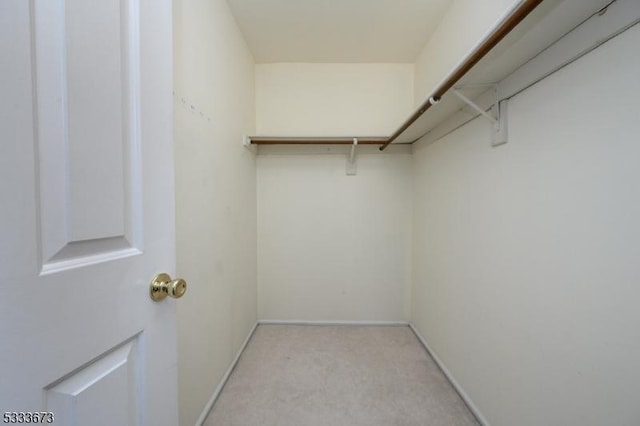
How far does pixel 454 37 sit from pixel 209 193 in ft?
6.27

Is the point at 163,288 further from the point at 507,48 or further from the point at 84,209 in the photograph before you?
the point at 507,48

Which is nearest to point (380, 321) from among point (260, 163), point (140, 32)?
point (260, 163)

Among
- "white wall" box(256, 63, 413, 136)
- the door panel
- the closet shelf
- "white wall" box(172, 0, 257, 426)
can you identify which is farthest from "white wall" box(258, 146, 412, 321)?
the door panel

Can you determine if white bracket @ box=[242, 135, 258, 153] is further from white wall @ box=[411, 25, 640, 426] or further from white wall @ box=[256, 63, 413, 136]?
white wall @ box=[411, 25, 640, 426]

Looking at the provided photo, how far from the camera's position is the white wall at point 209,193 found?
1.26 m

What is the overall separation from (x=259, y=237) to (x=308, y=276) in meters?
0.64

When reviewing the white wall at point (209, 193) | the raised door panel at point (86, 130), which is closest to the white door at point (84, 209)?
the raised door panel at point (86, 130)

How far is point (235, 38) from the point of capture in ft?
6.34

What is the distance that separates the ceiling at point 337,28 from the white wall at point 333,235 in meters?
0.86

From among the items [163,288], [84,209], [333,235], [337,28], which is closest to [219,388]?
[163,288]

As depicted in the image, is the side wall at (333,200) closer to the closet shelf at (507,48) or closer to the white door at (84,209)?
the closet shelf at (507,48)

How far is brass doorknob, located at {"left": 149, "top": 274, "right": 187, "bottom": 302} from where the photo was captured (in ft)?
2.15

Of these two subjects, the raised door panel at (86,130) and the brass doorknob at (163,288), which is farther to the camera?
the brass doorknob at (163,288)

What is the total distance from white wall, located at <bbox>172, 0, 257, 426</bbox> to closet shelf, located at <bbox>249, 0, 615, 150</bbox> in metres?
1.26
